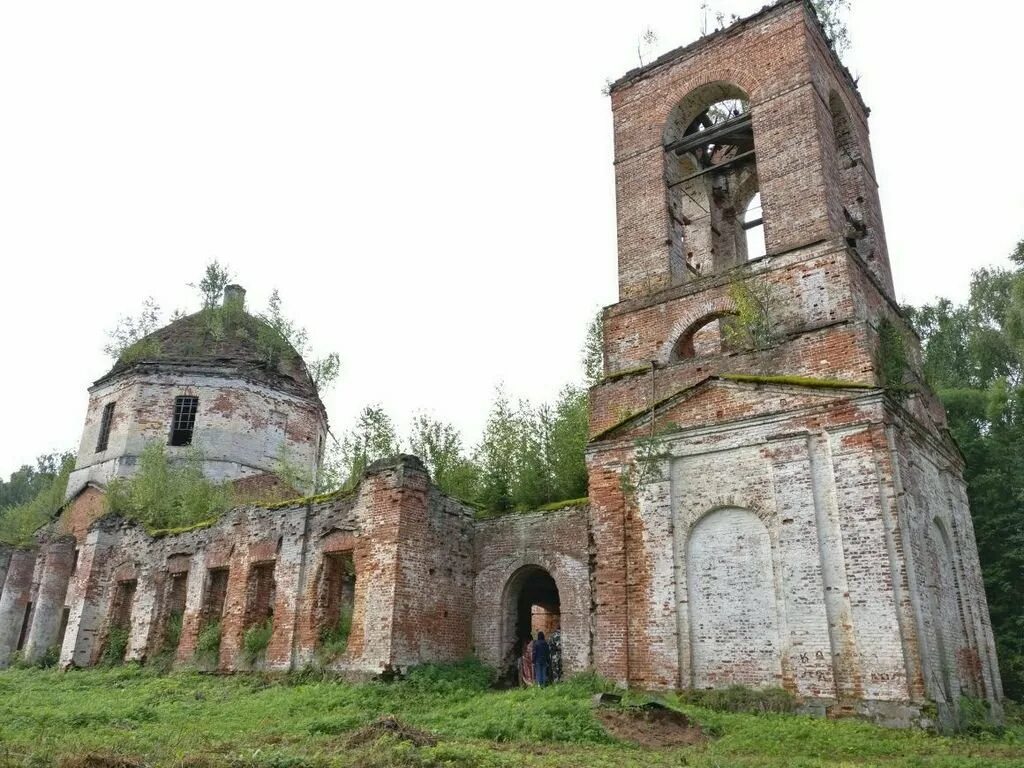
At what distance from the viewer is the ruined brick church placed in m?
10.6

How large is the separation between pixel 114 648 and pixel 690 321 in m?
14.1

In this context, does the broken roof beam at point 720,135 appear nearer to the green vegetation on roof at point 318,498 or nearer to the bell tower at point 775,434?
the bell tower at point 775,434

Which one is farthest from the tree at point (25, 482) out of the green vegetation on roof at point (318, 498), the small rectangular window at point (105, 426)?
the green vegetation on roof at point (318, 498)

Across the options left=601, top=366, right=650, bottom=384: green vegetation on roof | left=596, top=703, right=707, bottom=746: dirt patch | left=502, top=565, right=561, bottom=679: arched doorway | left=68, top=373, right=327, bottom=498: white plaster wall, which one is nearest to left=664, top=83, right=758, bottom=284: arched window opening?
left=601, top=366, right=650, bottom=384: green vegetation on roof

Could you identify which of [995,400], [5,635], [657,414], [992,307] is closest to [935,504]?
[657,414]

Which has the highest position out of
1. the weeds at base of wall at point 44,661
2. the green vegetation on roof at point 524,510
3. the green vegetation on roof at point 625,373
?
the green vegetation on roof at point 625,373

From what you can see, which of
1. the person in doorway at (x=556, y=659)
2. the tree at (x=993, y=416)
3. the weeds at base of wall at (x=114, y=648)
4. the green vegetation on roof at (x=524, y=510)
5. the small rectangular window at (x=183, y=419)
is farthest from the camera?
the small rectangular window at (x=183, y=419)

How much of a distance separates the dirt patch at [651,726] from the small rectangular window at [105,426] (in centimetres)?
1877

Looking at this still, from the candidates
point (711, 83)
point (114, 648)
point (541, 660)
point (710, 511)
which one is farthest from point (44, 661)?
point (711, 83)

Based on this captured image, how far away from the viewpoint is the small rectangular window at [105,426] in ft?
77.7

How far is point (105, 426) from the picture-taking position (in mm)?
23953

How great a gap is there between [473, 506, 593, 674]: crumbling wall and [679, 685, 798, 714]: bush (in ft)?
7.46

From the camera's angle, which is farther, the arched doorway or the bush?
the arched doorway

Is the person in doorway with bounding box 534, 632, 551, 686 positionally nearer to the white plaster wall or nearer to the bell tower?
the bell tower
